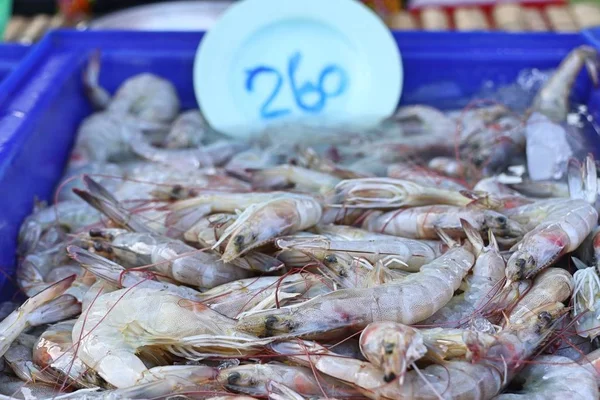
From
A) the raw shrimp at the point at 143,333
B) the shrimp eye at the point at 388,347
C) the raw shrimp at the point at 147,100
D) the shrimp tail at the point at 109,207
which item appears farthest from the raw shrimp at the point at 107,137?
the shrimp eye at the point at 388,347

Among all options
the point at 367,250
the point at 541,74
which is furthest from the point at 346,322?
the point at 541,74

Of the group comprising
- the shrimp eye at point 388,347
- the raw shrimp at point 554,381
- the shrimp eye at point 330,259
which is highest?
the shrimp eye at point 330,259

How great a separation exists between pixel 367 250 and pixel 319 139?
3.40 ft

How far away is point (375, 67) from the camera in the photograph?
265 cm

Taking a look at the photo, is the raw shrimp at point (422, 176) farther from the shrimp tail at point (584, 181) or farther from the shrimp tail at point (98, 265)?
the shrimp tail at point (98, 265)

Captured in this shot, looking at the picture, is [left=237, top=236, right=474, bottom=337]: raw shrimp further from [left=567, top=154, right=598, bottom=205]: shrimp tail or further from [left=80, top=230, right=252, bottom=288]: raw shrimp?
[left=567, top=154, right=598, bottom=205]: shrimp tail

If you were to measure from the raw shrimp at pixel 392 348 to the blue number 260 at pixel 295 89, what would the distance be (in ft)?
5.02

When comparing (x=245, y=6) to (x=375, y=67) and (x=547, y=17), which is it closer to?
(x=375, y=67)

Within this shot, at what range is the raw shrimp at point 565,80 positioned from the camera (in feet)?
→ 8.60

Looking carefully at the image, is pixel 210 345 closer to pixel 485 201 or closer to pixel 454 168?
pixel 485 201

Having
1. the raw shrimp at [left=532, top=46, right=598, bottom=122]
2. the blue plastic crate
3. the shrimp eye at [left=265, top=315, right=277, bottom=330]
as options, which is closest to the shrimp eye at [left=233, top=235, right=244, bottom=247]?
the shrimp eye at [left=265, top=315, right=277, bottom=330]

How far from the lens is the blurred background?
362 centimetres

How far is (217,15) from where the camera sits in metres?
3.64

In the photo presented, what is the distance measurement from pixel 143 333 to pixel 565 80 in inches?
80.1
